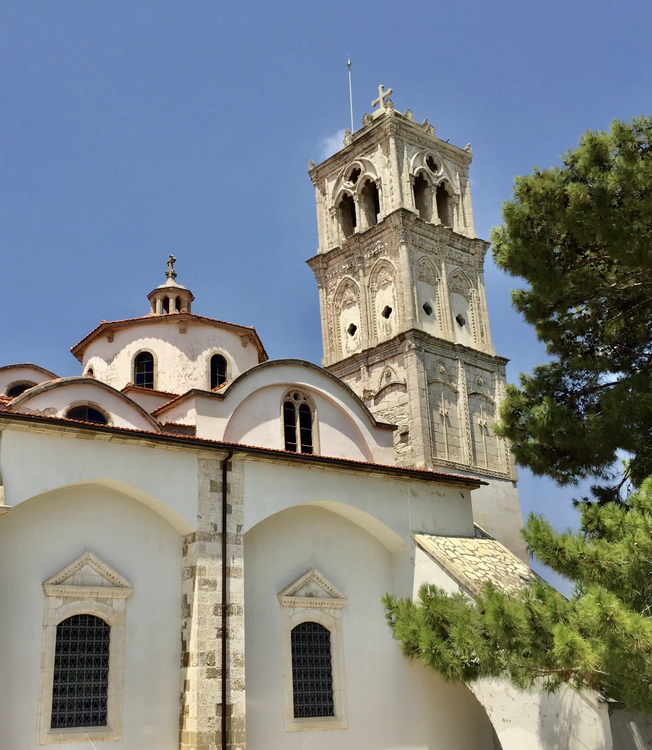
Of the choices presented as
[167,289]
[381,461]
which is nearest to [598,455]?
[381,461]

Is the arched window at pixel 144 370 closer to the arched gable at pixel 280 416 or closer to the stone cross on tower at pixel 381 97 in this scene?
the arched gable at pixel 280 416

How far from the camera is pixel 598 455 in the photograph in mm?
11219

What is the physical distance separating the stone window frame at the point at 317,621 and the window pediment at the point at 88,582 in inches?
104

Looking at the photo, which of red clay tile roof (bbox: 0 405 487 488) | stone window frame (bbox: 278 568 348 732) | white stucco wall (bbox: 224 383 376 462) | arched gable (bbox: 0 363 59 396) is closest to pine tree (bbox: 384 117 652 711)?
stone window frame (bbox: 278 568 348 732)

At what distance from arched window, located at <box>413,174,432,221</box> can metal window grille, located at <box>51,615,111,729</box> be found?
1819cm

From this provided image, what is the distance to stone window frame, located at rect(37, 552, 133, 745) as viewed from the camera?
9984 mm

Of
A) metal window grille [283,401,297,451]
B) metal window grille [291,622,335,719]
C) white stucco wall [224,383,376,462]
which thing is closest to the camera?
metal window grille [291,622,335,719]

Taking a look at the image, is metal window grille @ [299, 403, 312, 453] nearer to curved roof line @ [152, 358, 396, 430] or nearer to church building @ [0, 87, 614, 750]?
church building @ [0, 87, 614, 750]

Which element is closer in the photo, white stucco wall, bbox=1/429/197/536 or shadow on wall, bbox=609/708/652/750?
white stucco wall, bbox=1/429/197/536

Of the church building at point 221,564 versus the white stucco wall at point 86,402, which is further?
the white stucco wall at point 86,402

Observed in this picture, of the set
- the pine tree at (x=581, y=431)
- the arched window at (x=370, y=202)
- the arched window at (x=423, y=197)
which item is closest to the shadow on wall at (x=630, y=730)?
the pine tree at (x=581, y=431)

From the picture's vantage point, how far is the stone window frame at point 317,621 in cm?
1188

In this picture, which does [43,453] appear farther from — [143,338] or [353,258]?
[353,258]

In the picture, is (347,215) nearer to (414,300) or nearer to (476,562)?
(414,300)
